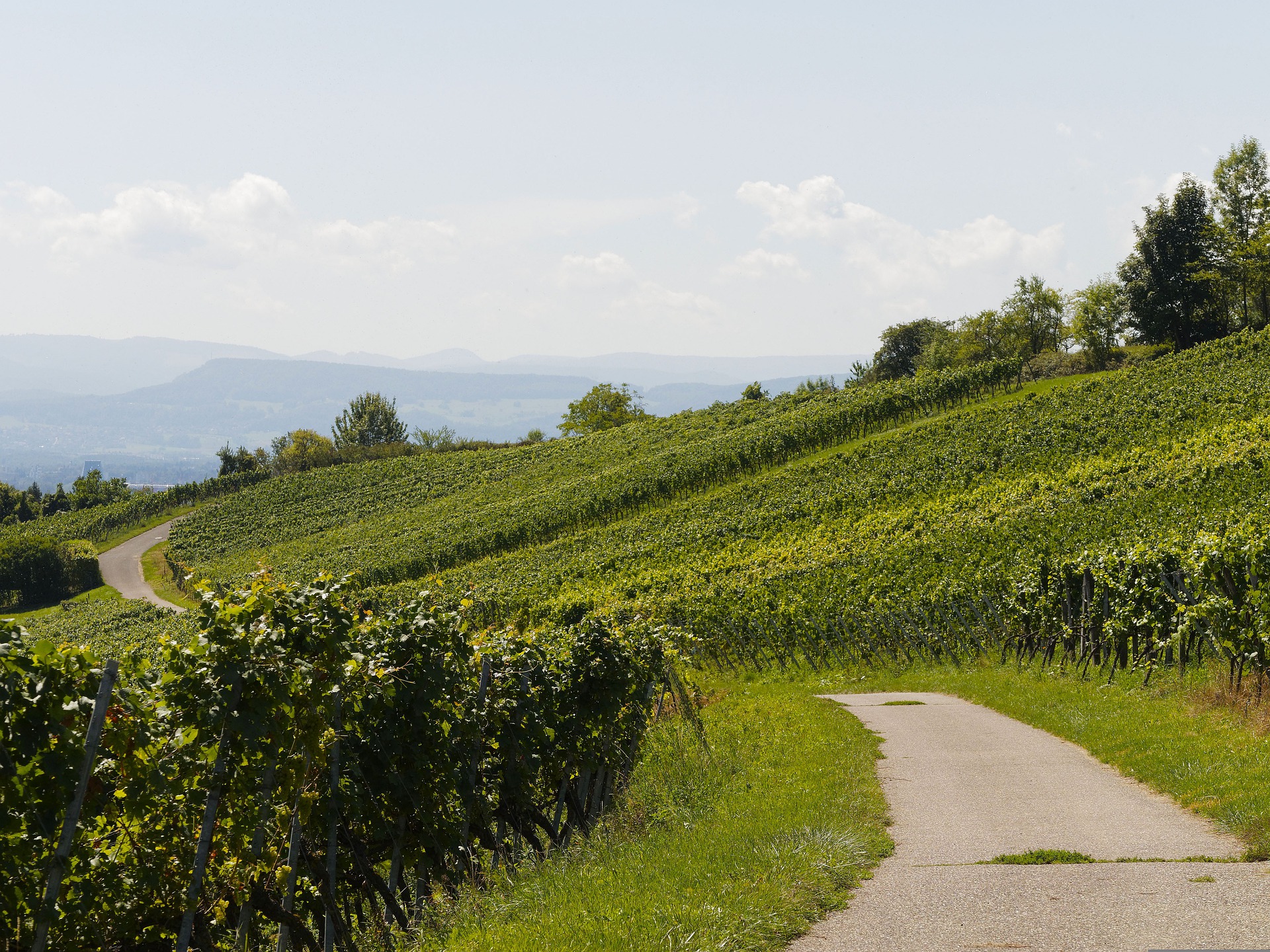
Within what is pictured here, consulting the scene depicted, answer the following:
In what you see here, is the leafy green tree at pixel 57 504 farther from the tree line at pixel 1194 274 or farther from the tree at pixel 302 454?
the tree line at pixel 1194 274

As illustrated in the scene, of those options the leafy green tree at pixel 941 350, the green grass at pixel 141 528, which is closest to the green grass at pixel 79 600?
the green grass at pixel 141 528

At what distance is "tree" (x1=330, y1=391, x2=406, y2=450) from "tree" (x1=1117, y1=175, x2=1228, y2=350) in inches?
4786

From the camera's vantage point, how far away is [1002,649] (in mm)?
23828

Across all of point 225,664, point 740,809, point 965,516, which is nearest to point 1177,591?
point 740,809

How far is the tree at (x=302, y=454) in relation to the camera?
123 metres

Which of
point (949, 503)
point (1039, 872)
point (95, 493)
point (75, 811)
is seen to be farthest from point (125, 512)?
point (1039, 872)

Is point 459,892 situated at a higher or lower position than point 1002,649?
higher

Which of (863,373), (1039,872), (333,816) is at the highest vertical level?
(863,373)

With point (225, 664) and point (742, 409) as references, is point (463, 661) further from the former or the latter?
point (742, 409)

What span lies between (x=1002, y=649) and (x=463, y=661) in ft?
61.6

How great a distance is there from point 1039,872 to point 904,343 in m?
116

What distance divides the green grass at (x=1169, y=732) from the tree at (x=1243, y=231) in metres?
67.1

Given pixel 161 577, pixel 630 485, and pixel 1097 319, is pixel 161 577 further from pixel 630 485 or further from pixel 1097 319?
pixel 1097 319

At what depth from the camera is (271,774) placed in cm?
629
